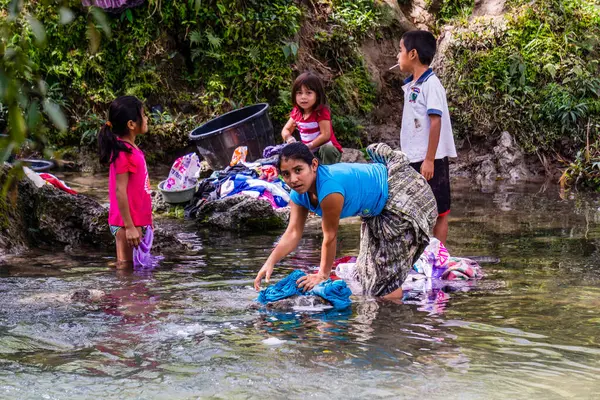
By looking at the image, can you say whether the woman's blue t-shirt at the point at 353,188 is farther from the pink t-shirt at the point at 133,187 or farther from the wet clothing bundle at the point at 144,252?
the wet clothing bundle at the point at 144,252

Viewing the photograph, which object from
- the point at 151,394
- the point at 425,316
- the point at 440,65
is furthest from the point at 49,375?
the point at 440,65

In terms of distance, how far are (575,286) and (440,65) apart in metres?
7.91

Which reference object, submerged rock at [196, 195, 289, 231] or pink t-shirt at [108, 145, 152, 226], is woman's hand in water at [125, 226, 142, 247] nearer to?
pink t-shirt at [108, 145, 152, 226]

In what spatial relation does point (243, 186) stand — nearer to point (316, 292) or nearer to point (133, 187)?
point (133, 187)

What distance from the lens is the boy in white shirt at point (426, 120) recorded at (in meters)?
6.12

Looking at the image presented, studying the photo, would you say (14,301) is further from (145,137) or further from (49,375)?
(145,137)

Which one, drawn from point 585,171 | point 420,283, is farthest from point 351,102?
point 420,283

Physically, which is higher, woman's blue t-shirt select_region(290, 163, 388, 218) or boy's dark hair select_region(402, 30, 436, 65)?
boy's dark hair select_region(402, 30, 436, 65)

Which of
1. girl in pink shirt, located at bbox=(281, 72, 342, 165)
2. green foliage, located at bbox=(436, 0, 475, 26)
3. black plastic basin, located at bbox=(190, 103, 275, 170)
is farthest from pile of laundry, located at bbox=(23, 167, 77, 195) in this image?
green foliage, located at bbox=(436, 0, 475, 26)

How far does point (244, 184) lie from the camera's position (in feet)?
28.9

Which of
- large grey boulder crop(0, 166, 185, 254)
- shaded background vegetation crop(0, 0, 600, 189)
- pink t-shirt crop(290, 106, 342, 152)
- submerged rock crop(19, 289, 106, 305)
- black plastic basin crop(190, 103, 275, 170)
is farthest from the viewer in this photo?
shaded background vegetation crop(0, 0, 600, 189)

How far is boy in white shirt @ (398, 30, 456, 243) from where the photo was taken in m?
6.12

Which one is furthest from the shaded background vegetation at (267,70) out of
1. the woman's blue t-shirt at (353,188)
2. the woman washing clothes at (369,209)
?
the woman's blue t-shirt at (353,188)

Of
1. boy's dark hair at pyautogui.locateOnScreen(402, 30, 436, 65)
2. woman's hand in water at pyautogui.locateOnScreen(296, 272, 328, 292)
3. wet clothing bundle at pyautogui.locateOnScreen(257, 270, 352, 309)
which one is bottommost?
wet clothing bundle at pyautogui.locateOnScreen(257, 270, 352, 309)
